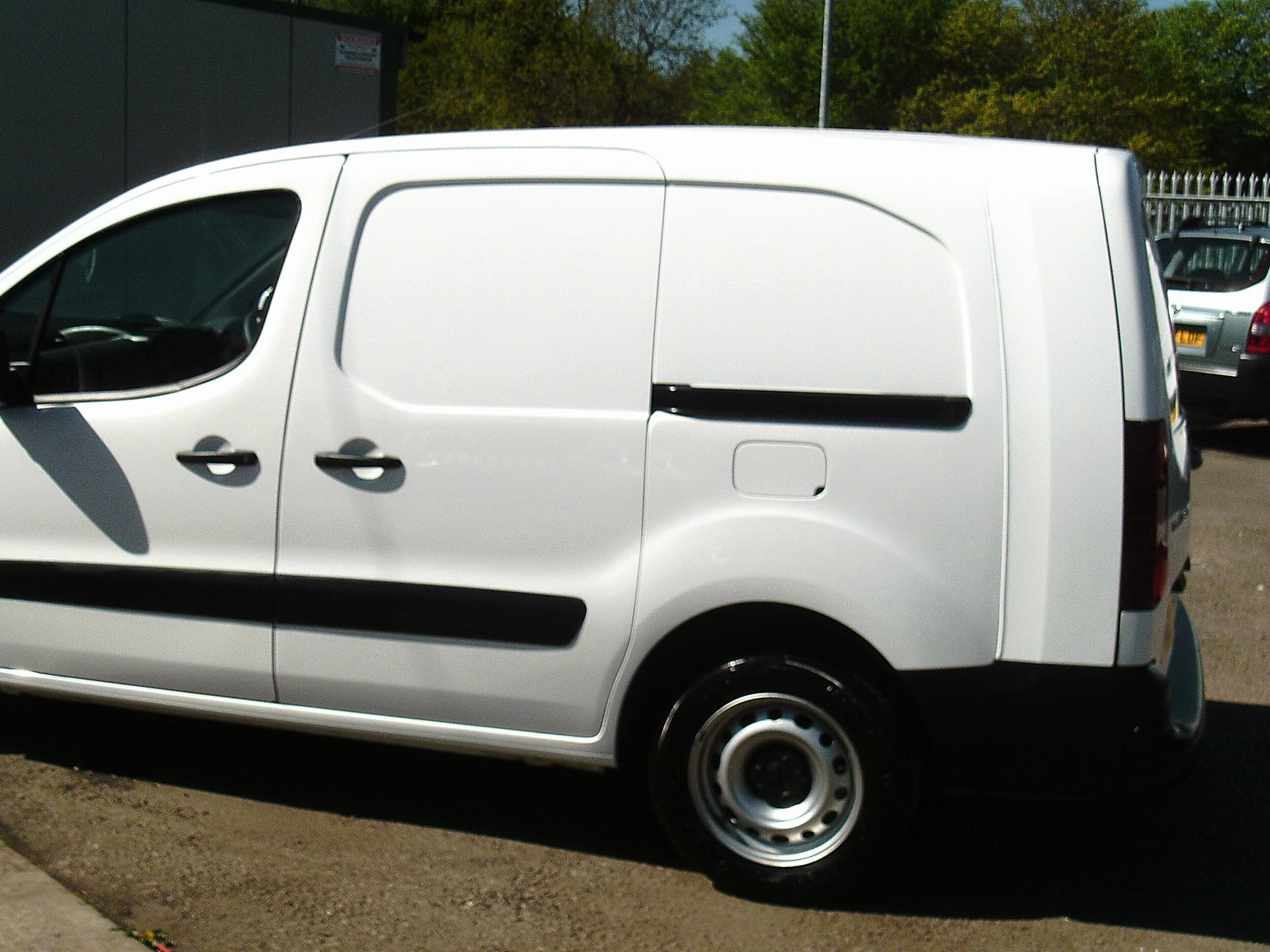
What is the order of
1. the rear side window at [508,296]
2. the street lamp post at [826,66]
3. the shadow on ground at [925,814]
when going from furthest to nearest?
the street lamp post at [826,66], the shadow on ground at [925,814], the rear side window at [508,296]

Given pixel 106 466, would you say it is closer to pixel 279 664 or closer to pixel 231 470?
pixel 231 470

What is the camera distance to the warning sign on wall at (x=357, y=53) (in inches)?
569

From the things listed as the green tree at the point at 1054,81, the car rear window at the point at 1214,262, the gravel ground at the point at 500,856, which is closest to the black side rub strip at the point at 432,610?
the gravel ground at the point at 500,856

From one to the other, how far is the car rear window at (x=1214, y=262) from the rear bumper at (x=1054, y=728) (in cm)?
843

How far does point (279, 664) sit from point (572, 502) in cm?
96

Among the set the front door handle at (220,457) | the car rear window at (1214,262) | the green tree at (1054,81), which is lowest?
the front door handle at (220,457)

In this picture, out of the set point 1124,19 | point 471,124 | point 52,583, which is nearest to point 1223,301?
point 52,583

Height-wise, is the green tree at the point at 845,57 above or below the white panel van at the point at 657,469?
above

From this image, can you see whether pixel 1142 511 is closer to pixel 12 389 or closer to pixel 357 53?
pixel 12 389

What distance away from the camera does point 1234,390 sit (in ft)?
35.6

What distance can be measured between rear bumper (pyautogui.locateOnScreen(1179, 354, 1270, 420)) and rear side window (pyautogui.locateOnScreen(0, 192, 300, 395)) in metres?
8.40

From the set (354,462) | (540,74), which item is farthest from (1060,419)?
(540,74)

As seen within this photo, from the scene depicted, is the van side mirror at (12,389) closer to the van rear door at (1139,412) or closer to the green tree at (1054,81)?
the van rear door at (1139,412)

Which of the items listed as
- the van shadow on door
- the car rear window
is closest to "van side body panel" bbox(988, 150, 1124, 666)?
the van shadow on door
